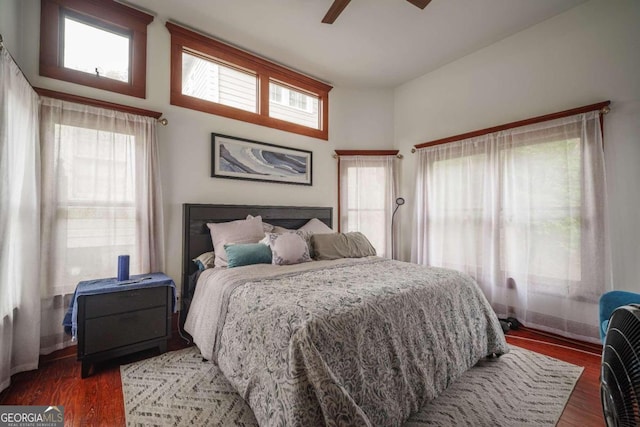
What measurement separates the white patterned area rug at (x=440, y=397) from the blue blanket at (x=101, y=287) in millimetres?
518

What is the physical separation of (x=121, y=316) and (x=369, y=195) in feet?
10.7

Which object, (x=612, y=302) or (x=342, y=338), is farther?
(x=612, y=302)

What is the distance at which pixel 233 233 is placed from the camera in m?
2.73

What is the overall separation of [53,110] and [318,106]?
9.60ft

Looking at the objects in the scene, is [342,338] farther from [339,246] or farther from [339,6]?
[339,6]

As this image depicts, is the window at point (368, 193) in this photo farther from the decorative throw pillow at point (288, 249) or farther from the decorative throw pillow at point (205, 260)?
the decorative throw pillow at point (205, 260)

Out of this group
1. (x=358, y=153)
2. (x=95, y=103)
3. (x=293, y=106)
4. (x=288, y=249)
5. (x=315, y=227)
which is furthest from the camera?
(x=358, y=153)

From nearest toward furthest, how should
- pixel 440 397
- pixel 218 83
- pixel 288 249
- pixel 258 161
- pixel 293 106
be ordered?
pixel 440 397 < pixel 288 249 < pixel 218 83 < pixel 258 161 < pixel 293 106

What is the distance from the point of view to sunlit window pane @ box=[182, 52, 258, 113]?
291 cm

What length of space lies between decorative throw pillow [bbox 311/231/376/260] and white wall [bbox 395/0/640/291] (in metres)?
1.99

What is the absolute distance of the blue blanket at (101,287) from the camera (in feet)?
6.17

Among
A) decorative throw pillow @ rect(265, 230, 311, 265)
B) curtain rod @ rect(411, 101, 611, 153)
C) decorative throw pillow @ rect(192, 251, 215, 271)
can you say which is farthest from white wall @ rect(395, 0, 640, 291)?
decorative throw pillow @ rect(192, 251, 215, 271)

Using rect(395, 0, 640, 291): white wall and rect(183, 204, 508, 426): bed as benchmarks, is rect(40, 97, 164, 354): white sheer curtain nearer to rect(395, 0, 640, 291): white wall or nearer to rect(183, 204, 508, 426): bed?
rect(183, 204, 508, 426): bed

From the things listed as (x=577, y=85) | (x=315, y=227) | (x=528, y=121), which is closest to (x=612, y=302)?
(x=528, y=121)
